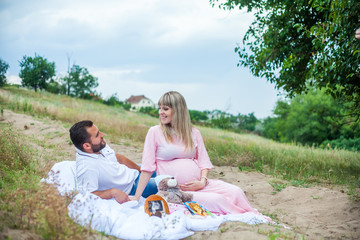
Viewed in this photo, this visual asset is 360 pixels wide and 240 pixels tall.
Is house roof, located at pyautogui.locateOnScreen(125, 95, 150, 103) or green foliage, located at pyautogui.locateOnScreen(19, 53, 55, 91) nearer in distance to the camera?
green foliage, located at pyautogui.locateOnScreen(19, 53, 55, 91)

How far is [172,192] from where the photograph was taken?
426 centimetres

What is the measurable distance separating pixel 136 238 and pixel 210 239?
86 cm

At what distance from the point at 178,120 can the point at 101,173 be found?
1347mm

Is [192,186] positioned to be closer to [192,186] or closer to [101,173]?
[192,186]

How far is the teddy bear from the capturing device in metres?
4.24

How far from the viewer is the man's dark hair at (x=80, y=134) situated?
393 centimetres

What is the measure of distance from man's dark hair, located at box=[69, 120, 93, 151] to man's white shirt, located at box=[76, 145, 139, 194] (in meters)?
0.14

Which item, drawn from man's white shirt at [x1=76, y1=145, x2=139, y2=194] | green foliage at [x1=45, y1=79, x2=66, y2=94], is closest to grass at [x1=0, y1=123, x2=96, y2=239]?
man's white shirt at [x1=76, y1=145, x2=139, y2=194]

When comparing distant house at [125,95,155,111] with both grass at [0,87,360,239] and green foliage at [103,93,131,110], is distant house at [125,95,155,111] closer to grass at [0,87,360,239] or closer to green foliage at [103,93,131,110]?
green foliage at [103,93,131,110]

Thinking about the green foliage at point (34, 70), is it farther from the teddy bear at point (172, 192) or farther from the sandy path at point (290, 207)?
the teddy bear at point (172, 192)

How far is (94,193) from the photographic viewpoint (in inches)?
154

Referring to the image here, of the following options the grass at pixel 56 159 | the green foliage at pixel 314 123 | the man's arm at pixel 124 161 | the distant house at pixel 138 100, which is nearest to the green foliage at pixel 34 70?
the grass at pixel 56 159

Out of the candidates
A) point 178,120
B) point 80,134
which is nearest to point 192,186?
point 178,120

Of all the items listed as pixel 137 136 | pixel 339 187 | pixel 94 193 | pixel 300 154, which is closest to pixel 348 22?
pixel 339 187
